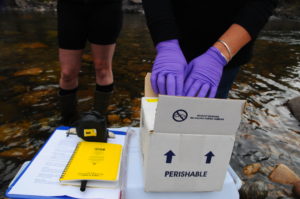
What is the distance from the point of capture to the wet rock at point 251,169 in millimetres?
2020

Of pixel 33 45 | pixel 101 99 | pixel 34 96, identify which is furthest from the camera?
pixel 33 45

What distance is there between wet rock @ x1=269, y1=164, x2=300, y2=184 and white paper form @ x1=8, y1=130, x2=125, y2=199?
1507 mm

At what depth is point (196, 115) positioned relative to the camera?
88 centimetres

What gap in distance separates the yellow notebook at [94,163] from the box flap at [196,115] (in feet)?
1.05

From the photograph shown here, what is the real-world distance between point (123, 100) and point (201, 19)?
2.08m

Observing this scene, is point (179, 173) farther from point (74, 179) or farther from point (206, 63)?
point (206, 63)

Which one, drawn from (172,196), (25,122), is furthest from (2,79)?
(172,196)

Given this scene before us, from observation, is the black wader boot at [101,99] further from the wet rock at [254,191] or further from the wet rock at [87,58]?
the wet rock at [87,58]

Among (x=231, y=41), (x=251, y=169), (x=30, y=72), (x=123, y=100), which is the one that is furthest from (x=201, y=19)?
(x=30, y=72)

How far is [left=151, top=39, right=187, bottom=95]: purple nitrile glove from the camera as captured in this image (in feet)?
3.66

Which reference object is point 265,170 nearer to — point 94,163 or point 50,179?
point 94,163

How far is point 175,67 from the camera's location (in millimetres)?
1159

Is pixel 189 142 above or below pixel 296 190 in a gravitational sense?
above

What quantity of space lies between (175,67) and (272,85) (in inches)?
144
